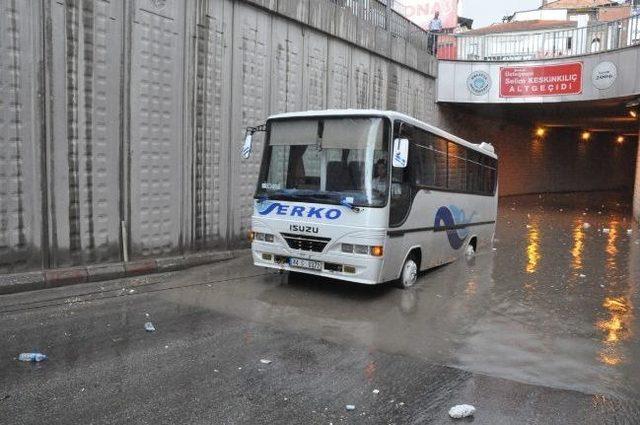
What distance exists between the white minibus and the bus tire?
2cm

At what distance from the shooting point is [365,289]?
844cm

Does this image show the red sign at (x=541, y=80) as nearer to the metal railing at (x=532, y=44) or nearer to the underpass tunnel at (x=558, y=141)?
the metal railing at (x=532, y=44)

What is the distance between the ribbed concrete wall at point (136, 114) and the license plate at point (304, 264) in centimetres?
291

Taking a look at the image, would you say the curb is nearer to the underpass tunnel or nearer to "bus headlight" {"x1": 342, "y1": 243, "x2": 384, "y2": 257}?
"bus headlight" {"x1": 342, "y1": 243, "x2": 384, "y2": 257}

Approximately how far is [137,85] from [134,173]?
140cm

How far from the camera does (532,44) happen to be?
21.4 metres

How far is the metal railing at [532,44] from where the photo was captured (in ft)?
64.2

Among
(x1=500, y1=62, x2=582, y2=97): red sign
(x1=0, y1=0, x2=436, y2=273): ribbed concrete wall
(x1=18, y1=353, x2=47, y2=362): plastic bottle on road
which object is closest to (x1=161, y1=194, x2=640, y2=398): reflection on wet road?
(x1=0, y1=0, x2=436, y2=273): ribbed concrete wall

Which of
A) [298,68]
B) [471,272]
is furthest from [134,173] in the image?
[471,272]

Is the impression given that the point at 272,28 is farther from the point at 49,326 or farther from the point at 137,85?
the point at 49,326

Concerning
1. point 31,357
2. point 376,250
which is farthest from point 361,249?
point 31,357

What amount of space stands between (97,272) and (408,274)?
15.2ft

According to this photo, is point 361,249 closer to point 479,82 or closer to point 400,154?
point 400,154

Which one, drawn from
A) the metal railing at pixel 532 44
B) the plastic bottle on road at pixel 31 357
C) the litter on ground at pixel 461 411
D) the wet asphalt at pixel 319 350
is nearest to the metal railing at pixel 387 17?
the metal railing at pixel 532 44
